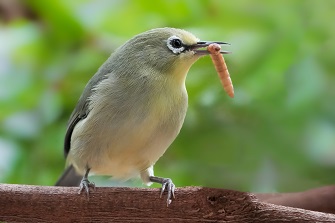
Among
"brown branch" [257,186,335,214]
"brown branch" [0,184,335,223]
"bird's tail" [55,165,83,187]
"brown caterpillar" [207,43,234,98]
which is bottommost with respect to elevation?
"brown branch" [0,184,335,223]

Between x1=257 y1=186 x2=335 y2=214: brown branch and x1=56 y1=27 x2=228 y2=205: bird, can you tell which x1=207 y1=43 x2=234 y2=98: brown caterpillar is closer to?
x1=56 y1=27 x2=228 y2=205: bird

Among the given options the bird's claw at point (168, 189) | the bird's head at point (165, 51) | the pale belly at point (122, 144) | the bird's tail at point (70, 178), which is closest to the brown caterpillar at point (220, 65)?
the bird's head at point (165, 51)

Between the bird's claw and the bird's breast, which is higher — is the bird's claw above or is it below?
below

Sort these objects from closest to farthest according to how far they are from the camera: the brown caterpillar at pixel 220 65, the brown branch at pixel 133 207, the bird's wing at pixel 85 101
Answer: the brown branch at pixel 133 207 → the brown caterpillar at pixel 220 65 → the bird's wing at pixel 85 101

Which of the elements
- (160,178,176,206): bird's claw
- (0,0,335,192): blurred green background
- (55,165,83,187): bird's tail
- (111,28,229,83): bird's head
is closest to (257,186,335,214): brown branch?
(0,0,335,192): blurred green background

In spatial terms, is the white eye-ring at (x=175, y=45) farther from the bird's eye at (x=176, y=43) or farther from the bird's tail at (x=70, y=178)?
the bird's tail at (x=70, y=178)

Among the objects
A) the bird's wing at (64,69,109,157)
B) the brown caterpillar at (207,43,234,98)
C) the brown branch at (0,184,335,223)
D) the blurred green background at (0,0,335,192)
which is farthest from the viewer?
the blurred green background at (0,0,335,192)

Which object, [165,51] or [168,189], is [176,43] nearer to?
[165,51]
